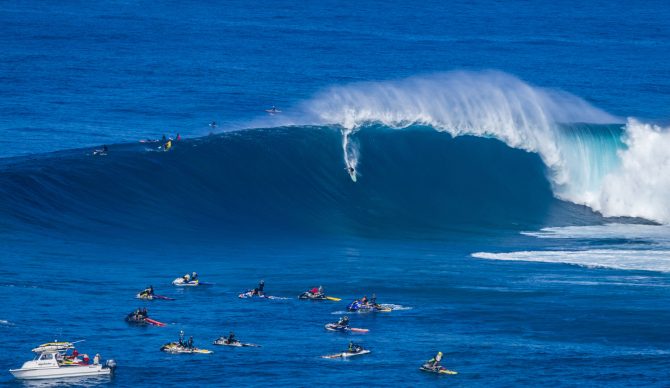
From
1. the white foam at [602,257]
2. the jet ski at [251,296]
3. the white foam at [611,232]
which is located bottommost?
the jet ski at [251,296]

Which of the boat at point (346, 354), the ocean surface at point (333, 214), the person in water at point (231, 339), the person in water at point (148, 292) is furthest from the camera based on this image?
the person in water at point (148, 292)

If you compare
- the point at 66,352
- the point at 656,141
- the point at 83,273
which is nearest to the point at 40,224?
the point at 83,273

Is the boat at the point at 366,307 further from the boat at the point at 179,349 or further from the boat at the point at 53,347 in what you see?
the boat at the point at 53,347

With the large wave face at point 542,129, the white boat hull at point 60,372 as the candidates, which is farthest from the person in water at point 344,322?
the large wave face at point 542,129

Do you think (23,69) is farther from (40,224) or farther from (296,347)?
(296,347)

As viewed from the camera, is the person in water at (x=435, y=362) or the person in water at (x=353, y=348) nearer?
the person in water at (x=435, y=362)

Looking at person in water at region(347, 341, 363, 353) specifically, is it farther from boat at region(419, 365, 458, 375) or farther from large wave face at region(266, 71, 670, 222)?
large wave face at region(266, 71, 670, 222)

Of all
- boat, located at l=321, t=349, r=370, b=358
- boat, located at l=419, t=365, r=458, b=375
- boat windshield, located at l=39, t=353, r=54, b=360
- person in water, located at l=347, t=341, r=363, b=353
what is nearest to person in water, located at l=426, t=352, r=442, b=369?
boat, located at l=419, t=365, r=458, b=375

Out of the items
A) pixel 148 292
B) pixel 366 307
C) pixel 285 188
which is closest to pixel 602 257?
pixel 366 307
